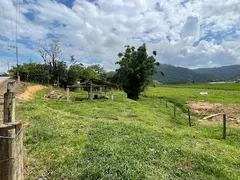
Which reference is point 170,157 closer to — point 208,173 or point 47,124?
point 208,173

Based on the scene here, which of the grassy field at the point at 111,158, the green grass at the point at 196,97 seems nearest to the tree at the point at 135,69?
the green grass at the point at 196,97

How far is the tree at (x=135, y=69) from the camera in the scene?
3234 cm

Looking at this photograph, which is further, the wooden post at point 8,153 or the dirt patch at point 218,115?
the dirt patch at point 218,115

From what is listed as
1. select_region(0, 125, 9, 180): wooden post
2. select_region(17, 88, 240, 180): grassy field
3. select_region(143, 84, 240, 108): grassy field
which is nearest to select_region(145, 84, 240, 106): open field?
select_region(143, 84, 240, 108): grassy field

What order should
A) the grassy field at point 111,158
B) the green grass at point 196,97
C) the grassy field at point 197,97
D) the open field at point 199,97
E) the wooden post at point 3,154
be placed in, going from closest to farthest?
the wooden post at point 3,154
the grassy field at point 111,158
the green grass at point 196,97
the grassy field at point 197,97
the open field at point 199,97

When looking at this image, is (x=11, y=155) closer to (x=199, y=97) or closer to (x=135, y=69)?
(x=135, y=69)

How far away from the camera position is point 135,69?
3203 cm

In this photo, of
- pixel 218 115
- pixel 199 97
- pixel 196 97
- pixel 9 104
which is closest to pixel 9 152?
pixel 9 104

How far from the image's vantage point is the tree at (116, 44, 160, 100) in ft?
106

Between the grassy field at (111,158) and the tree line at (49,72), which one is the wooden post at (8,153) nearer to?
the grassy field at (111,158)

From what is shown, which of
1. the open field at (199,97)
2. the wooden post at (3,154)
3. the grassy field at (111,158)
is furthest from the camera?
the open field at (199,97)

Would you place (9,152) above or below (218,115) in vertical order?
above

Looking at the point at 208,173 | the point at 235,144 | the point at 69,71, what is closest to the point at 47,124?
the point at 208,173

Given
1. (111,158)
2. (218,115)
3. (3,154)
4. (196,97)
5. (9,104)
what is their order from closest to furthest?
1. (3,154)
2. (9,104)
3. (111,158)
4. (218,115)
5. (196,97)
